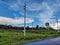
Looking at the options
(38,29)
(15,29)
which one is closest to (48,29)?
(38,29)

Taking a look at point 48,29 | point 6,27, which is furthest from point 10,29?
point 48,29

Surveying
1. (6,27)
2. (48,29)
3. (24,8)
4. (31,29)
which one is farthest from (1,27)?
(24,8)

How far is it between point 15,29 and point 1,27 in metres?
5.27

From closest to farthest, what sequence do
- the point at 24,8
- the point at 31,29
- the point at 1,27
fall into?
the point at 24,8 < the point at 1,27 < the point at 31,29

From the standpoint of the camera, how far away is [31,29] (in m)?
74.3

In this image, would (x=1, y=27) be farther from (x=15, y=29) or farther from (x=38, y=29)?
(x=38, y=29)

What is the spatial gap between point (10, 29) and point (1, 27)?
3583 mm

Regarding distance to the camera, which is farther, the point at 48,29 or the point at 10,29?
the point at 48,29

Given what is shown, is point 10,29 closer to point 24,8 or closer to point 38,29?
point 38,29

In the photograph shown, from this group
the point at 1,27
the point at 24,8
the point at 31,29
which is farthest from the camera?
the point at 31,29

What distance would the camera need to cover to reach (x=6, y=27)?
70.7 meters

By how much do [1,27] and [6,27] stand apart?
3189mm

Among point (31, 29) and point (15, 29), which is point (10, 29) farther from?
point (31, 29)

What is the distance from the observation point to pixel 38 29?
7512 cm
